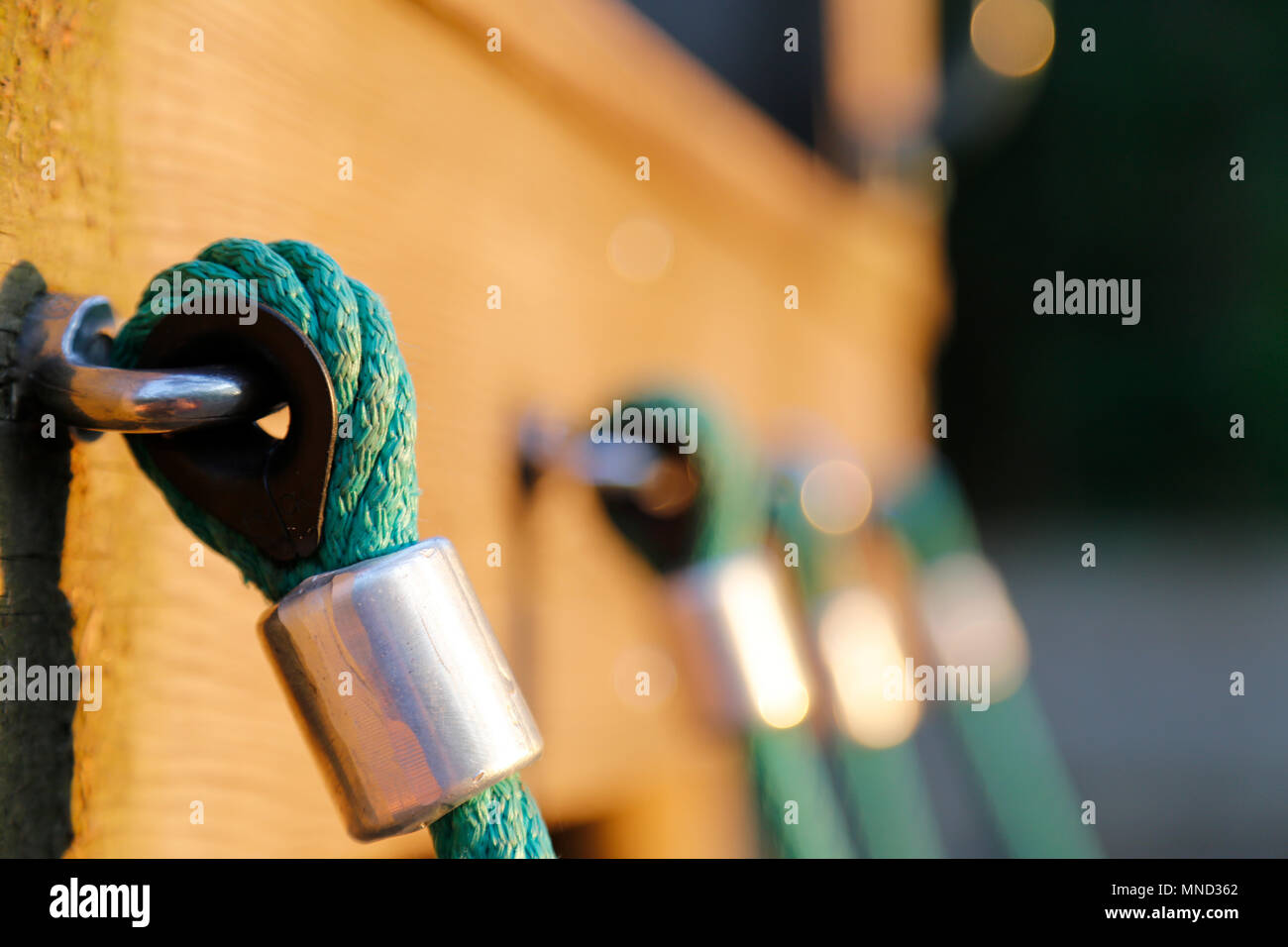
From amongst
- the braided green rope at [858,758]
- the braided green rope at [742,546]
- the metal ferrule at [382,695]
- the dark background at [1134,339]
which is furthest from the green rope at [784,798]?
the dark background at [1134,339]

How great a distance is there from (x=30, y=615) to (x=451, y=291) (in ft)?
0.67

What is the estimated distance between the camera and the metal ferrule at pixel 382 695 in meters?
0.20

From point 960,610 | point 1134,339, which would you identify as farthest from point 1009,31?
point 960,610

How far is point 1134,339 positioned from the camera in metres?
4.05

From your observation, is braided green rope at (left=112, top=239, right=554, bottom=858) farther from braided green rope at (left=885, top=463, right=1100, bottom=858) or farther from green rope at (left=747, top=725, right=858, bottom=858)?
braided green rope at (left=885, top=463, right=1100, bottom=858)

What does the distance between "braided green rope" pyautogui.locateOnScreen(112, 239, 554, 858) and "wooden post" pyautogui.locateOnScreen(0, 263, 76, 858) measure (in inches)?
0.8

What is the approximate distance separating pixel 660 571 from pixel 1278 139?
436 cm

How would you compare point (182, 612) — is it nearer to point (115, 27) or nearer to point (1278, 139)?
point (115, 27)

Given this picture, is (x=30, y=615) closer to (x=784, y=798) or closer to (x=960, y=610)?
(x=784, y=798)

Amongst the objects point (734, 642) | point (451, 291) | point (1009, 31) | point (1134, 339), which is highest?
point (1009, 31)

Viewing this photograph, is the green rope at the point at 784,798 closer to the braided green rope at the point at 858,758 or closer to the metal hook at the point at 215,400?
the braided green rope at the point at 858,758
